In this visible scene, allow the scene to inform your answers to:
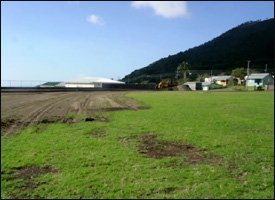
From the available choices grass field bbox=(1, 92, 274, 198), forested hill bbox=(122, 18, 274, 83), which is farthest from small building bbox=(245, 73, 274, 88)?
grass field bbox=(1, 92, 274, 198)

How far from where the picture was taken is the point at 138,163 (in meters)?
9.22

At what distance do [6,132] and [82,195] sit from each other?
811 cm

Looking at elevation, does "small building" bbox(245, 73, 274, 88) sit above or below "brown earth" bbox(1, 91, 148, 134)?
above

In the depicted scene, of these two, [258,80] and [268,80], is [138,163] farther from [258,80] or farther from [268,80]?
[268,80]

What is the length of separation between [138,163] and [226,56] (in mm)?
160182

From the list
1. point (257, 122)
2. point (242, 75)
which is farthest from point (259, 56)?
point (257, 122)

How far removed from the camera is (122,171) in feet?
27.6

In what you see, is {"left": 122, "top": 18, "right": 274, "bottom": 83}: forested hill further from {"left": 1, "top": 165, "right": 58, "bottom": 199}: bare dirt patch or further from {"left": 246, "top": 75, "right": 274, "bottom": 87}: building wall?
{"left": 1, "top": 165, "right": 58, "bottom": 199}: bare dirt patch

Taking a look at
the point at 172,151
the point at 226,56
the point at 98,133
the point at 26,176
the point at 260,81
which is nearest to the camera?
the point at 26,176

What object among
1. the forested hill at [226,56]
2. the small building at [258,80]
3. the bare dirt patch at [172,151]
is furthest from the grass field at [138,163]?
the forested hill at [226,56]

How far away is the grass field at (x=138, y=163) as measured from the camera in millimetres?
7148

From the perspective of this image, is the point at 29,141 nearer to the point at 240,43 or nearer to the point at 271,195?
the point at 271,195

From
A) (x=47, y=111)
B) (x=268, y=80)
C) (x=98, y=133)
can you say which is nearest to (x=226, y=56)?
(x=268, y=80)

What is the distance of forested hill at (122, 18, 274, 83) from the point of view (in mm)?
155375
